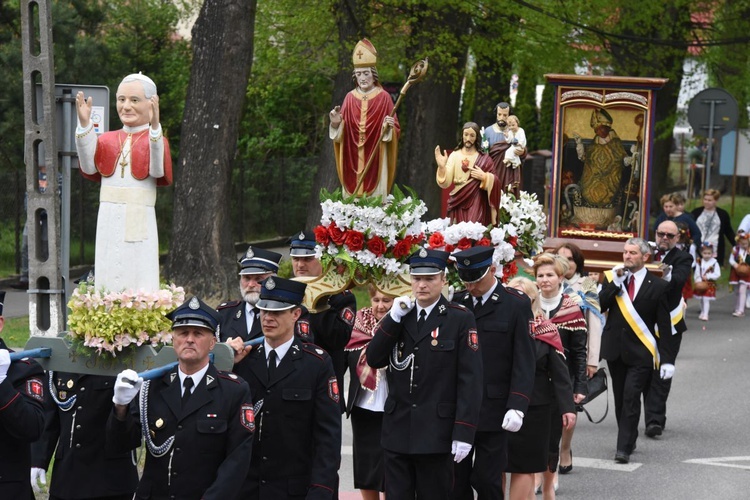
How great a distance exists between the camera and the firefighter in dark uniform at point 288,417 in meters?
7.06

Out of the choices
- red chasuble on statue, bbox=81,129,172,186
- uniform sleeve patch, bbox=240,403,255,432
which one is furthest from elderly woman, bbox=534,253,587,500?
uniform sleeve patch, bbox=240,403,255,432

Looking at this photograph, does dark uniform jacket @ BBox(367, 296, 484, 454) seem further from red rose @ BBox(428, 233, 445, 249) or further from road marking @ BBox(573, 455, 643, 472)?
road marking @ BBox(573, 455, 643, 472)

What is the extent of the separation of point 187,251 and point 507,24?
9.17 meters

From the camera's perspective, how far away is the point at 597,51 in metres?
28.6

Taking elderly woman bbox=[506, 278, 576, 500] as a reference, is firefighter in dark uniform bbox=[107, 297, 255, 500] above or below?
above

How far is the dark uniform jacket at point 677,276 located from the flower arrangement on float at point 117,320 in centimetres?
657

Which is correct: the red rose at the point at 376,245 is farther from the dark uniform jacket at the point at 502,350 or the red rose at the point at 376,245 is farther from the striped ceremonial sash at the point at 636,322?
the striped ceremonial sash at the point at 636,322

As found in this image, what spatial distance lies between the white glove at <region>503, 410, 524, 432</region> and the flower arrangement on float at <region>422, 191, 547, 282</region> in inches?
106

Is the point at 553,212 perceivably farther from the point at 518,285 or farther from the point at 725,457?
the point at 518,285

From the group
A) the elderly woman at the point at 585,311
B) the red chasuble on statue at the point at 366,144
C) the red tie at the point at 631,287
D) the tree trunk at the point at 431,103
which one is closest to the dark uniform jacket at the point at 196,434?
the red chasuble on statue at the point at 366,144

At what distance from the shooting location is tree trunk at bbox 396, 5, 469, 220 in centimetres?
2411

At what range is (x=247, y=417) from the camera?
6.53 m

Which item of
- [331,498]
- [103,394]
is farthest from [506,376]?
[103,394]

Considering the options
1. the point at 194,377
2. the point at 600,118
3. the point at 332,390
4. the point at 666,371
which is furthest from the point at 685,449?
the point at 600,118
